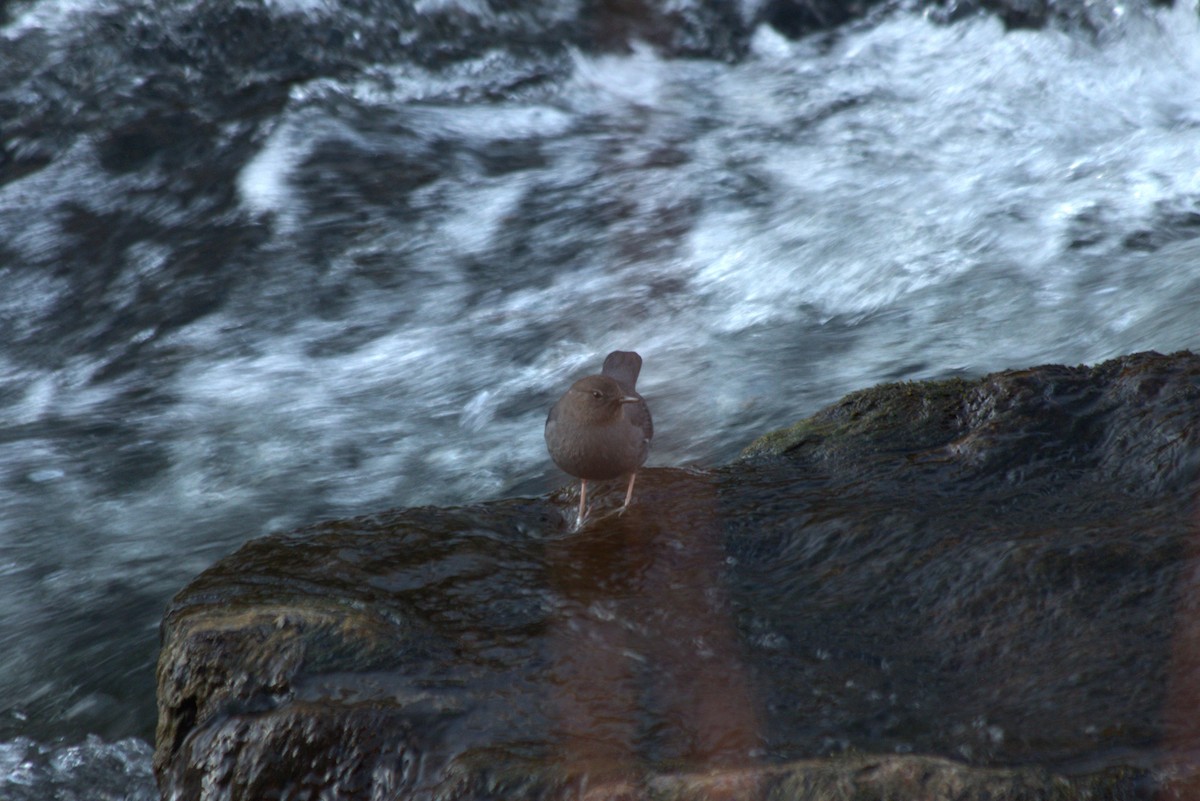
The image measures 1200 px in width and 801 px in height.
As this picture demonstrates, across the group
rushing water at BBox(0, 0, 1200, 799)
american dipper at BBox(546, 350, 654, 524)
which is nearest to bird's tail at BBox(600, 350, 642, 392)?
american dipper at BBox(546, 350, 654, 524)

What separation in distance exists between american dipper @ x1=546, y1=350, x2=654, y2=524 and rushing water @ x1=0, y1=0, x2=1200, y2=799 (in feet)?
5.97

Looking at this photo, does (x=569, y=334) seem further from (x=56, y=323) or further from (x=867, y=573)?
(x=867, y=573)

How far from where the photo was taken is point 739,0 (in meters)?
12.7

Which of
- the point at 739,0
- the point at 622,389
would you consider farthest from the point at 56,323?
the point at 739,0

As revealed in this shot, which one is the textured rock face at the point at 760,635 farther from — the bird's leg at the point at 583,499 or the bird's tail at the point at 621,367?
the bird's tail at the point at 621,367

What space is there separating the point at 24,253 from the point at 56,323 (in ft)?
3.23

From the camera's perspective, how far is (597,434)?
411cm

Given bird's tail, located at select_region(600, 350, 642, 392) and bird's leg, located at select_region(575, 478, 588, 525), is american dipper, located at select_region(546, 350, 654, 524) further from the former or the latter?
bird's tail, located at select_region(600, 350, 642, 392)

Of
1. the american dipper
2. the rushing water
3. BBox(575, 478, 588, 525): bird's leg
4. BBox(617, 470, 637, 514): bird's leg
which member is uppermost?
the american dipper

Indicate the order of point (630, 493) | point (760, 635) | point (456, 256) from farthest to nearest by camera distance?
point (456, 256) → point (630, 493) → point (760, 635)

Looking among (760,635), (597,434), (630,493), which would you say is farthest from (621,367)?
(760,635)

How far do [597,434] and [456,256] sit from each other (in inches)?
201

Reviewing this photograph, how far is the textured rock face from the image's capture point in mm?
2533

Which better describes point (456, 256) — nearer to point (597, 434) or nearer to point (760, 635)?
point (597, 434)
